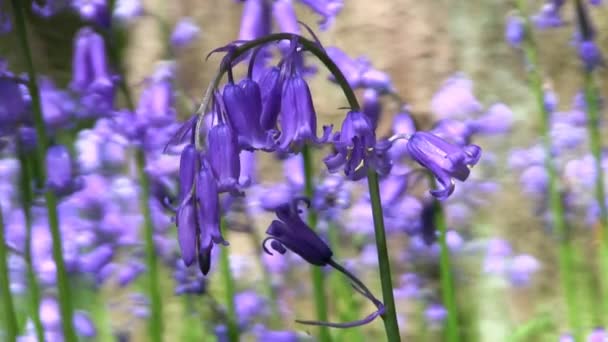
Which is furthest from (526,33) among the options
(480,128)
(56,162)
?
(56,162)

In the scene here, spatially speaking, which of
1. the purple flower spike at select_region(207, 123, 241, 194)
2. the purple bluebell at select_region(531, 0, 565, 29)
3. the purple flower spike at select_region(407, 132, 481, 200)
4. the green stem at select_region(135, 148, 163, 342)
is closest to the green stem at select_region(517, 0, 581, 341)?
the purple bluebell at select_region(531, 0, 565, 29)

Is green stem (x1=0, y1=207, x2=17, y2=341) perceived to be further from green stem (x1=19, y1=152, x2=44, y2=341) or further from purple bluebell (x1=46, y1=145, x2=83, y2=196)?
purple bluebell (x1=46, y1=145, x2=83, y2=196)

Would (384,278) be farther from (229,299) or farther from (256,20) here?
(229,299)

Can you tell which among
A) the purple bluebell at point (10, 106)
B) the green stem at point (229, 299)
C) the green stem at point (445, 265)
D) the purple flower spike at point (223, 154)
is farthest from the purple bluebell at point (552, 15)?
the purple flower spike at point (223, 154)

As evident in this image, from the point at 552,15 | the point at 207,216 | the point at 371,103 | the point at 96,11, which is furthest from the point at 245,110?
the point at 552,15

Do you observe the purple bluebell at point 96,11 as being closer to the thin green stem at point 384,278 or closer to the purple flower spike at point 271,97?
the purple flower spike at point 271,97
